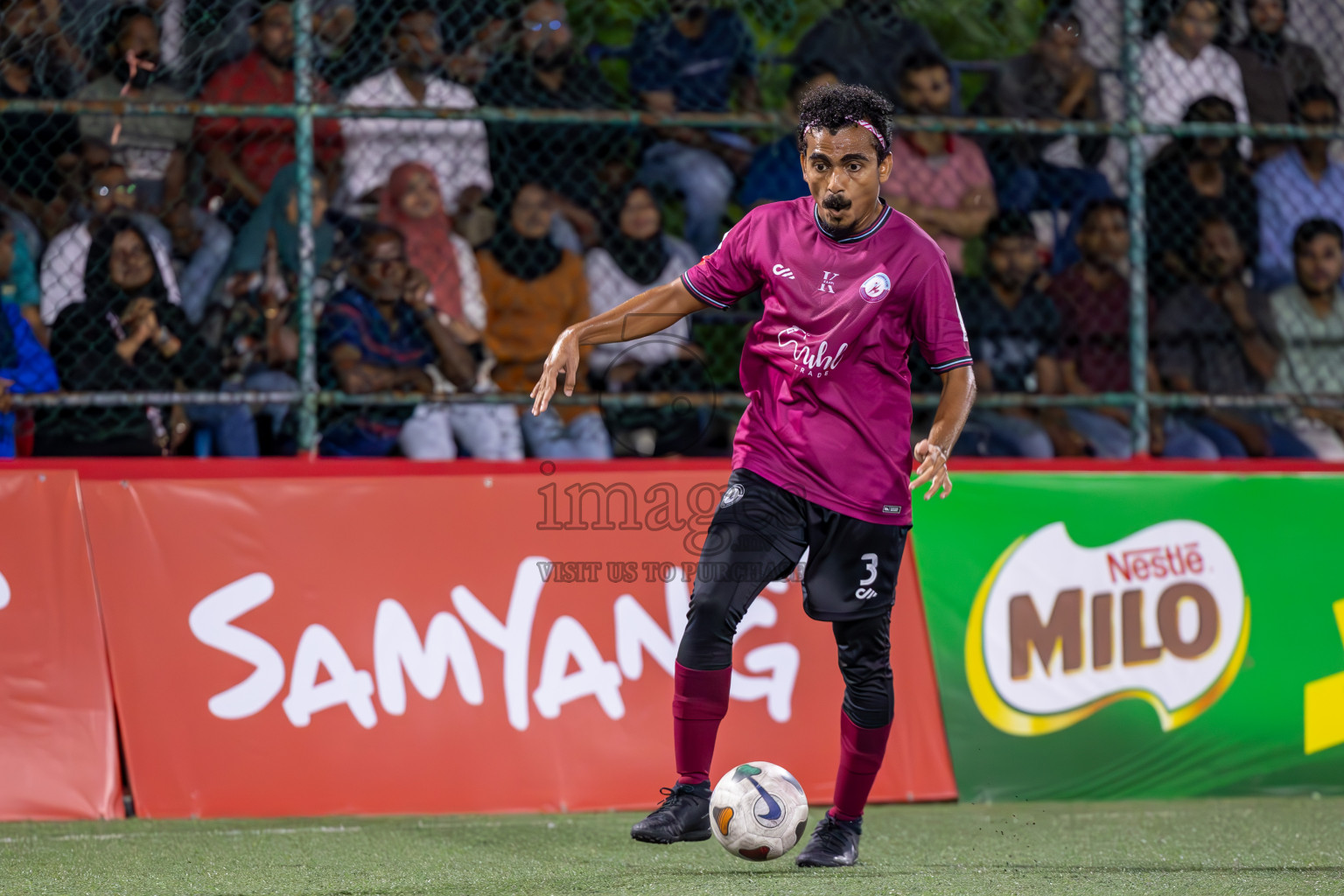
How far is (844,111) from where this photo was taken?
3.94 meters

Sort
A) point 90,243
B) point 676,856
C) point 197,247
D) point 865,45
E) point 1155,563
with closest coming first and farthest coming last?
point 676,856
point 1155,563
point 90,243
point 197,247
point 865,45

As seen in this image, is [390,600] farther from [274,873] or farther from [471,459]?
[274,873]

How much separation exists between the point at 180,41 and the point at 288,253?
3.19 feet

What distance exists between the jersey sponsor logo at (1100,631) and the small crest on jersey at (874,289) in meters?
2.03

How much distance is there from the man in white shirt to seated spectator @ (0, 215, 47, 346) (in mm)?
1358

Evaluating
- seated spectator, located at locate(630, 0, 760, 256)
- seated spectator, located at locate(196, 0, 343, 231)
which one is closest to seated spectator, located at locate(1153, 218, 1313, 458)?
seated spectator, located at locate(630, 0, 760, 256)

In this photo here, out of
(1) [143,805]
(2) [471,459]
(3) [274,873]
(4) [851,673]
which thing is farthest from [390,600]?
(4) [851,673]

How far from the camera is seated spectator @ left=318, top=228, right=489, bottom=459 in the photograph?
610 cm

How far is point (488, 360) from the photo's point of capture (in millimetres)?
6340

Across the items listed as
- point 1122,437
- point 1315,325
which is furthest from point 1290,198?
point 1122,437

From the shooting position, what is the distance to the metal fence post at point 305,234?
566 cm

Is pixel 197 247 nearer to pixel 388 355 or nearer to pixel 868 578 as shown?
pixel 388 355

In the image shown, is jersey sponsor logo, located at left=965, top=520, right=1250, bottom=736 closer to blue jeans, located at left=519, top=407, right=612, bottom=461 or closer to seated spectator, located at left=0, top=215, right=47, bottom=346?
blue jeans, located at left=519, top=407, right=612, bottom=461

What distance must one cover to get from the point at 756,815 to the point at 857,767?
525 millimetres
